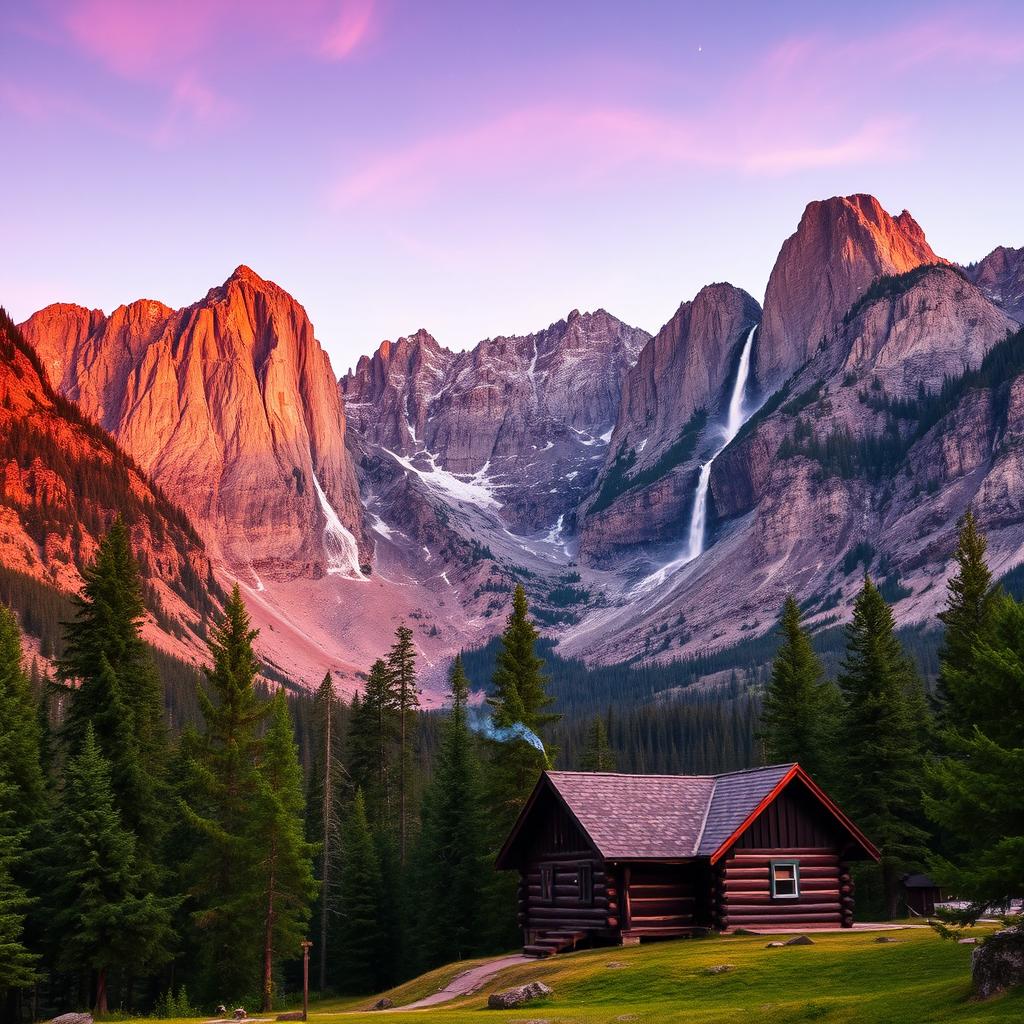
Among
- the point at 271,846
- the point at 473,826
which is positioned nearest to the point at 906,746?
the point at 473,826

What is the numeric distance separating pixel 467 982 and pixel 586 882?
5.15 m

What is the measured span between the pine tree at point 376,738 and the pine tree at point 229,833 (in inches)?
1488

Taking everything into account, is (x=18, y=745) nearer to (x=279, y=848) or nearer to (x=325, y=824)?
(x=279, y=848)

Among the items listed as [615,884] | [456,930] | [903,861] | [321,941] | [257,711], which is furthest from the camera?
[321,941]

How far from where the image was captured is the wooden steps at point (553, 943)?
133 ft

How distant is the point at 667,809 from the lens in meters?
41.7

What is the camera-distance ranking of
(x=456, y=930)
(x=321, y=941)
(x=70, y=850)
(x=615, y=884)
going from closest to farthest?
(x=615, y=884) < (x=70, y=850) < (x=456, y=930) < (x=321, y=941)

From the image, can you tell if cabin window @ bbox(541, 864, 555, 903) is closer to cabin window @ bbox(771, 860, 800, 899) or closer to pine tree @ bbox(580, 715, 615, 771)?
cabin window @ bbox(771, 860, 800, 899)

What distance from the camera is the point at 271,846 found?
4491cm

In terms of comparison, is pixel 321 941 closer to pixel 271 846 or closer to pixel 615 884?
pixel 271 846

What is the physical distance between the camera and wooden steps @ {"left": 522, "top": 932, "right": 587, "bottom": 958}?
133ft

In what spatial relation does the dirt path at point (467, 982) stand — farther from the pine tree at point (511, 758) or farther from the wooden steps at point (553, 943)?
the pine tree at point (511, 758)

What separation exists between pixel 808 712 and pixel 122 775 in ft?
114

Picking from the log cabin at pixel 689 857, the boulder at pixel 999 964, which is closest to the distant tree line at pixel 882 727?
the log cabin at pixel 689 857
